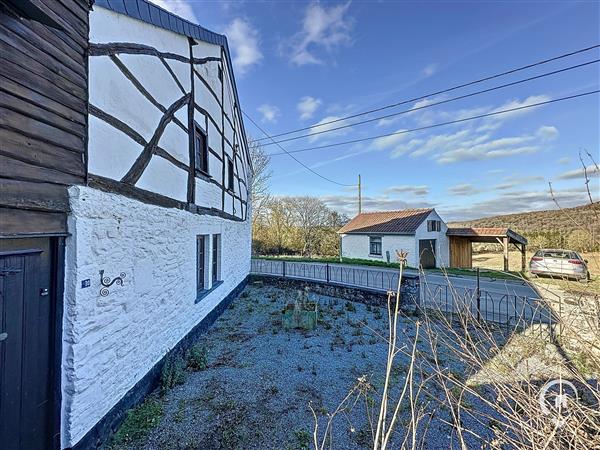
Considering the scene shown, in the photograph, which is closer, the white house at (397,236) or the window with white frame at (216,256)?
the window with white frame at (216,256)

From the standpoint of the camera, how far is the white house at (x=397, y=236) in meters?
17.6

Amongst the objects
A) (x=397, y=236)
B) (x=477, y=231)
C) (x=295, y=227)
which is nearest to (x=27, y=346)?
(x=397, y=236)

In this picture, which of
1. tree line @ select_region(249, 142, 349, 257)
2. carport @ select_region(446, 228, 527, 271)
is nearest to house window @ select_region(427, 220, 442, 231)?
carport @ select_region(446, 228, 527, 271)

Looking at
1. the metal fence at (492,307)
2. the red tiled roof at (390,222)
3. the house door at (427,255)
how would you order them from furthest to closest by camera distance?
the red tiled roof at (390,222)
the house door at (427,255)
the metal fence at (492,307)

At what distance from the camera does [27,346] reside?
220 cm

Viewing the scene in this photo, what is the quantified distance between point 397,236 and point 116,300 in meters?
17.2

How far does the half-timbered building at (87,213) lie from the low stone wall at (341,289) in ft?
18.0

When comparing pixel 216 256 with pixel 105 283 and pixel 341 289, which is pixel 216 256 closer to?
pixel 341 289

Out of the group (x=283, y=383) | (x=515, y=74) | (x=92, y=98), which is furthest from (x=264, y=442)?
(x=515, y=74)

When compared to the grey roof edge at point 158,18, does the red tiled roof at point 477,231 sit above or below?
below

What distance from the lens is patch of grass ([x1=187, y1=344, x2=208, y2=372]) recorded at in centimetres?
441

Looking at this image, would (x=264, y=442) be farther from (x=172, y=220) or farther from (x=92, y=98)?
(x=92, y=98)

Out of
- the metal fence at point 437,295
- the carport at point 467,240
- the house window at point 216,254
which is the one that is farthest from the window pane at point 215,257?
the carport at point 467,240

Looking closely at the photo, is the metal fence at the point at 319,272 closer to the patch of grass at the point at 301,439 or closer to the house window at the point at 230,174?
the house window at the point at 230,174
